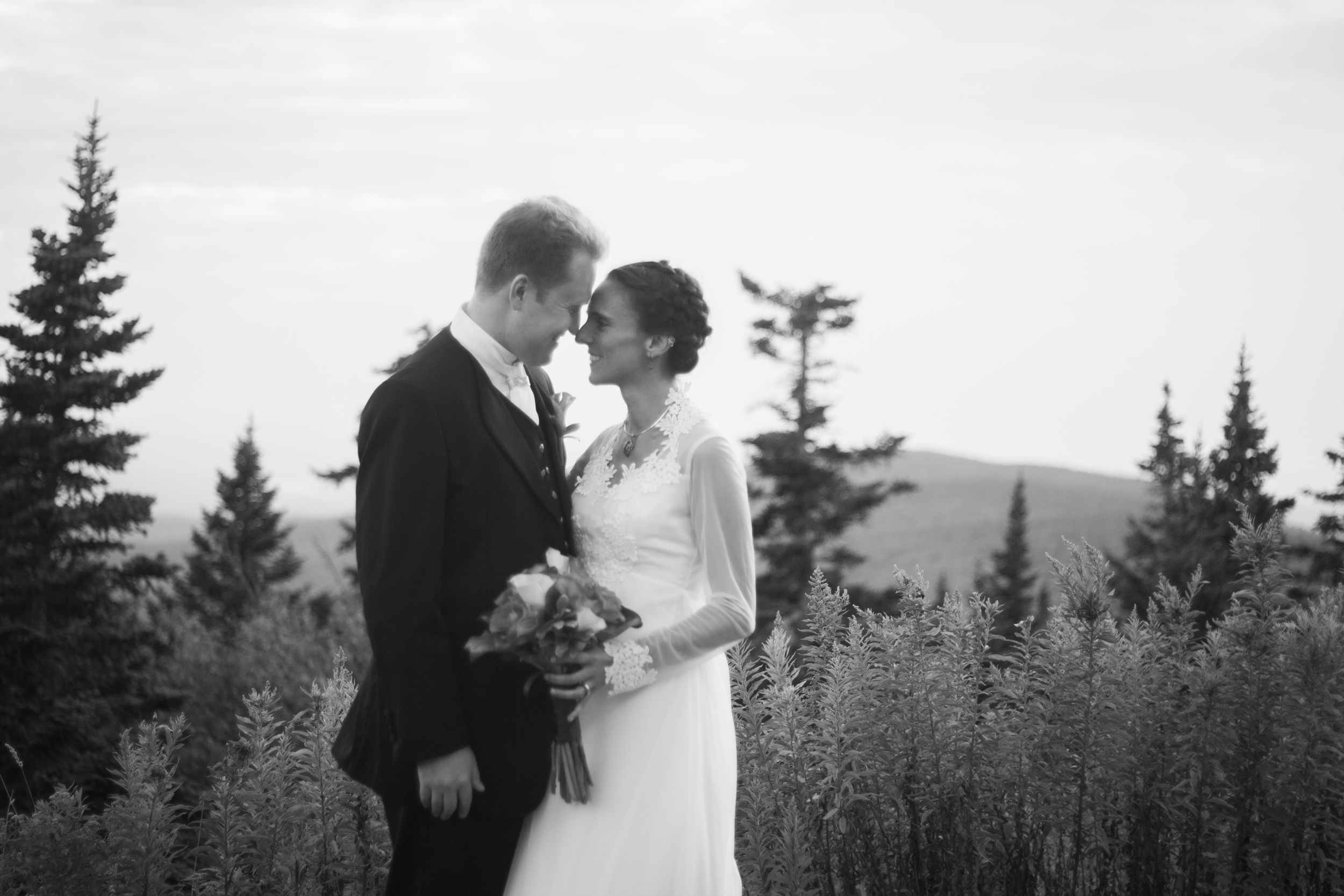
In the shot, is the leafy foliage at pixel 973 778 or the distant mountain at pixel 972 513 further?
the distant mountain at pixel 972 513

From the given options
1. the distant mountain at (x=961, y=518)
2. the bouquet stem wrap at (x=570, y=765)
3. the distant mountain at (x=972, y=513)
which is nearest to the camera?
the bouquet stem wrap at (x=570, y=765)

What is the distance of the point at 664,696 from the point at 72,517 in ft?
120

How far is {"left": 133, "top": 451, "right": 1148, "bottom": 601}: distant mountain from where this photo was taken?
114562mm

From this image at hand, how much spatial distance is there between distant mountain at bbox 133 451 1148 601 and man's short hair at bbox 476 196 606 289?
99.3m

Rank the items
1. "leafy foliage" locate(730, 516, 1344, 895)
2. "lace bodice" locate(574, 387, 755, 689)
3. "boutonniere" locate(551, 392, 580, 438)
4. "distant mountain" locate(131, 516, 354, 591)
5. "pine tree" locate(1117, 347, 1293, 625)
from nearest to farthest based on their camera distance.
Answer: "lace bodice" locate(574, 387, 755, 689) < "boutonniere" locate(551, 392, 580, 438) < "leafy foliage" locate(730, 516, 1344, 895) < "pine tree" locate(1117, 347, 1293, 625) < "distant mountain" locate(131, 516, 354, 591)

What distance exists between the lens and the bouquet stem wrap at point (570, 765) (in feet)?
12.1

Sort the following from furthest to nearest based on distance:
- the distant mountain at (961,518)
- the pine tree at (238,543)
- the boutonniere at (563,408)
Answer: the distant mountain at (961,518) < the pine tree at (238,543) < the boutonniere at (563,408)

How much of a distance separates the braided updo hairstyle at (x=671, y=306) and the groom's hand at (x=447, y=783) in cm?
→ 150

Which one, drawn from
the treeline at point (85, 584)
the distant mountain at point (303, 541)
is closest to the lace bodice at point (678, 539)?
the treeline at point (85, 584)

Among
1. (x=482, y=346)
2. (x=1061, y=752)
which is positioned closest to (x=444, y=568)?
(x=482, y=346)

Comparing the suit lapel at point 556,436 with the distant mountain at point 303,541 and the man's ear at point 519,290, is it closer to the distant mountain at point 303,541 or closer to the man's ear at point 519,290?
the man's ear at point 519,290

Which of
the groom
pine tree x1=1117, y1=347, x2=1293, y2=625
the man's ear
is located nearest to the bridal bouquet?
the groom

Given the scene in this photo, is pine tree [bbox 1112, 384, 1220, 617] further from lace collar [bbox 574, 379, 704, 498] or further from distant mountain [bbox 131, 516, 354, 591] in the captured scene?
distant mountain [bbox 131, 516, 354, 591]

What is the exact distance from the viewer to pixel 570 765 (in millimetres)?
3703
